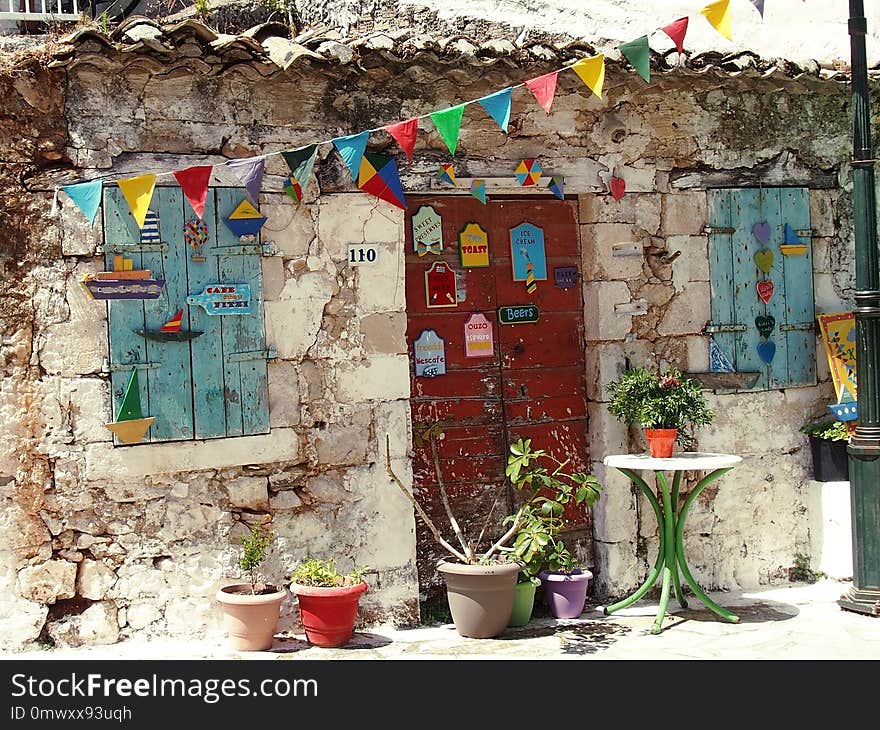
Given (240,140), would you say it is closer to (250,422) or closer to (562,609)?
(250,422)

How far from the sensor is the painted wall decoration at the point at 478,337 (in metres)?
5.99

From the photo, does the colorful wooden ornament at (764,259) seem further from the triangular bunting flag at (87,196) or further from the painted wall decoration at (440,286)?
the triangular bunting flag at (87,196)

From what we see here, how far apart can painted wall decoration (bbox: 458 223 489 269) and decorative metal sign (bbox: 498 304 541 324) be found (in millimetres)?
291

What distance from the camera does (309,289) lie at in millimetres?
5551

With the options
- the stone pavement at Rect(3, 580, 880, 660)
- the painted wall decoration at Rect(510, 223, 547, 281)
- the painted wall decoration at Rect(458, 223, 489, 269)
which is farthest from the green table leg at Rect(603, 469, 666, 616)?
the painted wall decoration at Rect(458, 223, 489, 269)

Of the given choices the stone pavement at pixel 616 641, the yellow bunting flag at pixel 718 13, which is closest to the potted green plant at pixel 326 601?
the stone pavement at pixel 616 641

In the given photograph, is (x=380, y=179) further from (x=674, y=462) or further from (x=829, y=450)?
(x=829, y=450)

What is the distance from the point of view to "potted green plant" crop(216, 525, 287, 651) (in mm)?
5133

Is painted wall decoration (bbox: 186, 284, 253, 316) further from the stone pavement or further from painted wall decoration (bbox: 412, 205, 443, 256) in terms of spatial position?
the stone pavement

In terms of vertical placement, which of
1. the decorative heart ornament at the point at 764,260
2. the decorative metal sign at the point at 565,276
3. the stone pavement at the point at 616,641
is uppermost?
the decorative heart ornament at the point at 764,260

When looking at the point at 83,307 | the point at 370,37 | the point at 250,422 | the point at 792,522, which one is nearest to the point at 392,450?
the point at 250,422

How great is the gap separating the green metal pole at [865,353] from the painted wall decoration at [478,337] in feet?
6.54

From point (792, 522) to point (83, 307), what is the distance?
4308mm

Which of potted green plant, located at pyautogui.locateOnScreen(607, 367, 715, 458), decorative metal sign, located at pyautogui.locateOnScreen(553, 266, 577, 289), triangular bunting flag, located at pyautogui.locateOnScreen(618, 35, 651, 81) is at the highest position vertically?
triangular bunting flag, located at pyautogui.locateOnScreen(618, 35, 651, 81)
